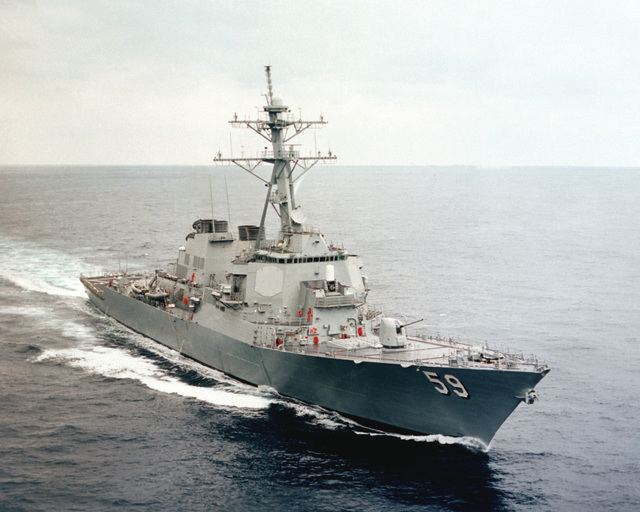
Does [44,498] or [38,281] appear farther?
[38,281]

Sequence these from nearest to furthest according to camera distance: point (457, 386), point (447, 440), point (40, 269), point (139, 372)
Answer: point (457, 386) → point (447, 440) → point (139, 372) → point (40, 269)

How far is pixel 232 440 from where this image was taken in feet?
61.7

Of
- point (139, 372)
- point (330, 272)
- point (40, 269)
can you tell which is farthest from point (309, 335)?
point (40, 269)

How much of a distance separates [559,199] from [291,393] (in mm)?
96392

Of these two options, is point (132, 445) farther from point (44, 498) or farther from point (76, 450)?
point (44, 498)

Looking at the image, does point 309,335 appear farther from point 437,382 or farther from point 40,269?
point 40,269

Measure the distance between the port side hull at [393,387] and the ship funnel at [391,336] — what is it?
62.1 inches

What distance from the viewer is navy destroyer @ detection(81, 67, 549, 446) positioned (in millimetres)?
18062

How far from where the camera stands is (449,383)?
17922mm

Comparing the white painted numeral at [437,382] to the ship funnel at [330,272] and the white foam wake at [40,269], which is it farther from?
the white foam wake at [40,269]

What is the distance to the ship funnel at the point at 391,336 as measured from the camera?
2025 centimetres

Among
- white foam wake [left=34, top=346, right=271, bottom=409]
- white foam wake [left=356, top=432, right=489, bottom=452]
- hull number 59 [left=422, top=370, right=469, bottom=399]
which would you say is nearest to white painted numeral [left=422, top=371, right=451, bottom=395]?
hull number 59 [left=422, top=370, right=469, bottom=399]

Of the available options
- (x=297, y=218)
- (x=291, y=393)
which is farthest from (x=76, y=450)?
(x=297, y=218)

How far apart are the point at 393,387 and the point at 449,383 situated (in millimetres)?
1866
